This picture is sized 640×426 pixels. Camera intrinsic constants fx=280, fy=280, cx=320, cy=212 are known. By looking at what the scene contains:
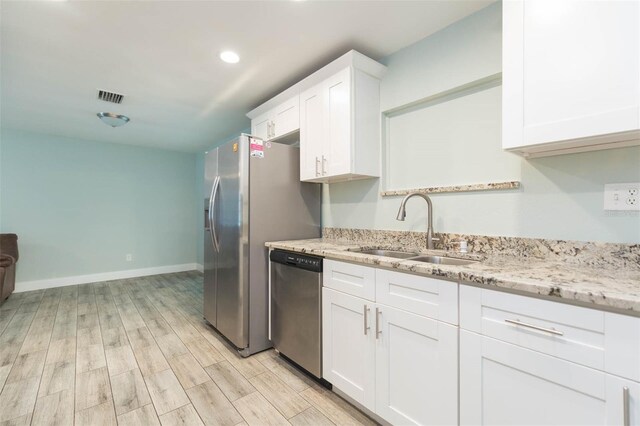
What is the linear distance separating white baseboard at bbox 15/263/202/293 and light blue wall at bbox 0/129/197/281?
7cm

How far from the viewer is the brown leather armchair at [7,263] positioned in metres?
3.33

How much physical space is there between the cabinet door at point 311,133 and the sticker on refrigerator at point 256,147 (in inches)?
13.7

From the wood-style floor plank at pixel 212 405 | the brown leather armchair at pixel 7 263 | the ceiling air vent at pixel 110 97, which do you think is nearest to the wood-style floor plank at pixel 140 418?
the wood-style floor plank at pixel 212 405

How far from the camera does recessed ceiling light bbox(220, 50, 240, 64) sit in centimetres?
215

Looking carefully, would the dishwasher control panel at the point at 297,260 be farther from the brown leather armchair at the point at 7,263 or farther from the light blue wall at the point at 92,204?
the light blue wall at the point at 92,204

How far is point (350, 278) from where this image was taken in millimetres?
1617

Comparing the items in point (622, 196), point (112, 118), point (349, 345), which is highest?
point (112, 118)

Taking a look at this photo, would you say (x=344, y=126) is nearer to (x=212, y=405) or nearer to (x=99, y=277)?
(x=212, y=405)

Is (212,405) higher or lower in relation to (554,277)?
lower

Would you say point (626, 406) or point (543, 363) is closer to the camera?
point (626, 406)

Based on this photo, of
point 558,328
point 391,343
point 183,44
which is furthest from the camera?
point 183,44

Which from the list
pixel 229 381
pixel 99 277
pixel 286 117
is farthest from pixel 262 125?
pixel 99 277

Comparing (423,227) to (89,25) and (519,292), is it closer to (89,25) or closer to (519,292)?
(519,292)

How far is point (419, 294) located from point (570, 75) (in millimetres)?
1096
